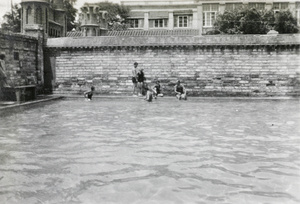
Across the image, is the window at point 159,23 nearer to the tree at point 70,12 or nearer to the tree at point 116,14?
the tree at point 116,14

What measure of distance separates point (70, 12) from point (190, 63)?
117 feet

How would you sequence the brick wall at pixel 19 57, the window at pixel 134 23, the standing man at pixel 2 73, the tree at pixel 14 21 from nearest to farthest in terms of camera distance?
1. the standing man at pixel 2 73
2. the brick wall at pixel 19 57
3. the tree at pixel 14 21
4. the window at pixel 134 23

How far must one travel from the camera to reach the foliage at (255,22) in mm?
34719

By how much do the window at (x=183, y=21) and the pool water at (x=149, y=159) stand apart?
116ft

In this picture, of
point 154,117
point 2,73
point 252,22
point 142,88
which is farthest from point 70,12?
point 154,117

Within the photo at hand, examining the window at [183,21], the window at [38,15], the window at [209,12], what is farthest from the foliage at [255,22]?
the window at [38,15]

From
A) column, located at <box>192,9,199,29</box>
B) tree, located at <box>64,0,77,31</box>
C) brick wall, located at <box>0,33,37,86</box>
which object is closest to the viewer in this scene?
brick wall, located at <box>0,33,37,86</box>

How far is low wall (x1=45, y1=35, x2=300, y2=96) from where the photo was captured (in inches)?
872

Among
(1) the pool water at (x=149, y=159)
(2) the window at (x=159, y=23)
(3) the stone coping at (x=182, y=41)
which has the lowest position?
(1) the pool water at (x=149, y=159)

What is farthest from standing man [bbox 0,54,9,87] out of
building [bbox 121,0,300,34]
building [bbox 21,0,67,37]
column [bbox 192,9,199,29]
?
column [bbox 192,9,199,29]

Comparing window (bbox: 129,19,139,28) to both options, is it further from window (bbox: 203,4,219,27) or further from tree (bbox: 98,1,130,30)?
window (bbox: 203,4,219,27)

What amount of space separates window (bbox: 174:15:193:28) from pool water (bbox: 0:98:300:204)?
3528 centimetres

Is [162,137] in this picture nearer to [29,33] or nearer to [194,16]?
[29,33]

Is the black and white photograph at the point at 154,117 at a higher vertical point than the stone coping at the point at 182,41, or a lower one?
lower
